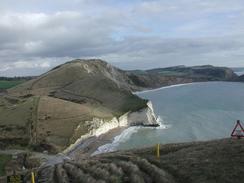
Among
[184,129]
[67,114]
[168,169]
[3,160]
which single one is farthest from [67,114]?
[168,169]

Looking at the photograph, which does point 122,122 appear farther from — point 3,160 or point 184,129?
point 3,160

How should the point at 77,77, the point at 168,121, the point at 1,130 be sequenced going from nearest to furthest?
the point at 1,130 → the point at 168,121 → the point at 77,77

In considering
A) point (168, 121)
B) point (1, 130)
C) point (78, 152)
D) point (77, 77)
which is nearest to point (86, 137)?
point (78, 152)

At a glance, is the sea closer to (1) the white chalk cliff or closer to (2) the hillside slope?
(1) the white chalk cliff

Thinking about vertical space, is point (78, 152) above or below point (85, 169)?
A: below

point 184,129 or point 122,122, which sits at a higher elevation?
point 122,122

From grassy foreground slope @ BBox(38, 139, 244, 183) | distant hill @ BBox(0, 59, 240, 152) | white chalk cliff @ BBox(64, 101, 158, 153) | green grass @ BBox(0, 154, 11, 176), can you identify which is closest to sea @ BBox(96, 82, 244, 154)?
white chalk cliff @ BBox(64, 101, 158, 153)

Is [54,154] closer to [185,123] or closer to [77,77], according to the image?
[185,123]

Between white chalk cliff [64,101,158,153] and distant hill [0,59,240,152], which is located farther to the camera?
white chalk cliff [64,101,158,153]
